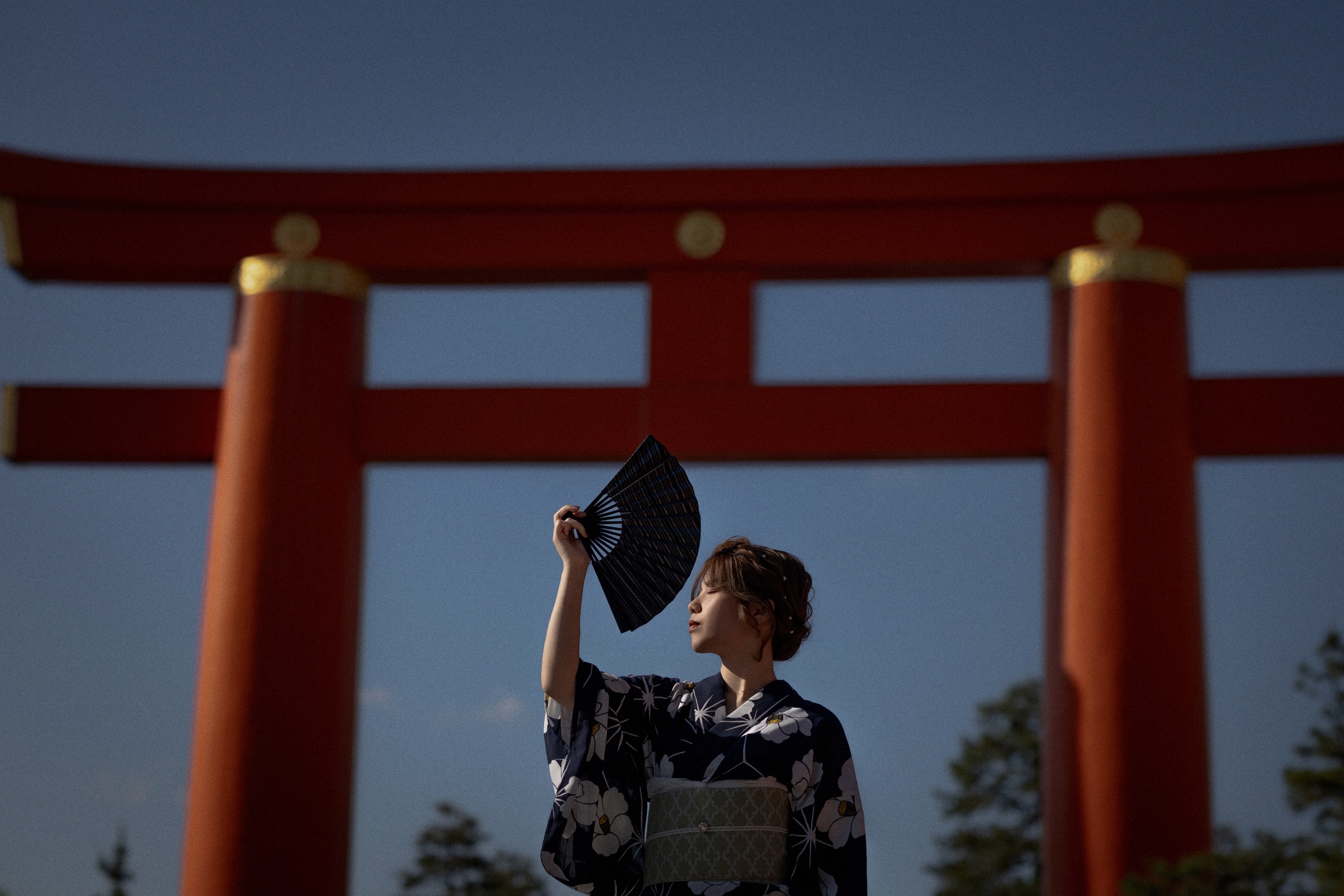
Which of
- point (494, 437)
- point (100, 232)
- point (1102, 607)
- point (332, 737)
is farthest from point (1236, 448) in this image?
point (100, 232)

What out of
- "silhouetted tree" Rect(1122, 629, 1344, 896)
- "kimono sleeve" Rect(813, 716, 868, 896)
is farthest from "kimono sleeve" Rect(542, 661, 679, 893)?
"silhouetted tree" Rect(1122, 629, 1344, 896)

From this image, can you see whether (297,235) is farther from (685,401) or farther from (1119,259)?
(1119,259)

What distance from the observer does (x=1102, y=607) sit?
5852 mm

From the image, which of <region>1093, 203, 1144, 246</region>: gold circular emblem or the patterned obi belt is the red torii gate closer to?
<region>1093, 203, 1144, 246</region>: gold circular emblem

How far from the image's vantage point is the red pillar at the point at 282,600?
589 cm

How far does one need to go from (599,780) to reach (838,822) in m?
0.40

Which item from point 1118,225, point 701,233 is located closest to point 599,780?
point 701,233

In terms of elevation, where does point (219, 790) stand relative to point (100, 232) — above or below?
below

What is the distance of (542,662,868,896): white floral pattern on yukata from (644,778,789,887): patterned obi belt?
1 centimetres

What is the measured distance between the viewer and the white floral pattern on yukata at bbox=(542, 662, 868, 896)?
2453 millimetres

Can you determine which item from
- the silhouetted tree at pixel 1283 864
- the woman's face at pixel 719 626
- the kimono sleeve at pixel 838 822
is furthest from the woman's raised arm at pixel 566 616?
the silhouetted tree at pixel 1283 864

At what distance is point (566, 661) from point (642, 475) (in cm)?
34

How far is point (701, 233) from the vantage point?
6.36 metres

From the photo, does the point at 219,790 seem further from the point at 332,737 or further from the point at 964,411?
the point at 964,411
